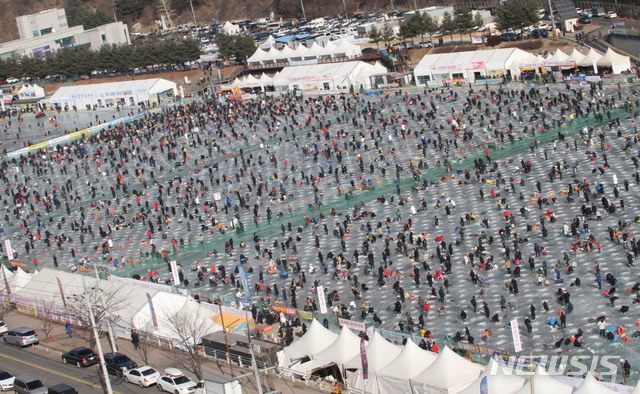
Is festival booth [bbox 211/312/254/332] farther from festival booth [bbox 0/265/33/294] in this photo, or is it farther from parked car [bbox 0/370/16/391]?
festival booth [bbox 0/265/33/294]

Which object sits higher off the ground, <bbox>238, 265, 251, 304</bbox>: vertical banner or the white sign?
<bbox>238, 265, 251, 304</bbox>: vertical banner

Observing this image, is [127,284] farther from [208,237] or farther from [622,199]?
[622,199]

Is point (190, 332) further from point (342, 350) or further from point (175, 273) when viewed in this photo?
point (175, 273)

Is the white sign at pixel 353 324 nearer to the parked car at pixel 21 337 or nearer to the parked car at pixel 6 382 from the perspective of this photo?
the parked car at pixel 6 382

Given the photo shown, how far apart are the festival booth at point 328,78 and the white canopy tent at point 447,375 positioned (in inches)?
2112

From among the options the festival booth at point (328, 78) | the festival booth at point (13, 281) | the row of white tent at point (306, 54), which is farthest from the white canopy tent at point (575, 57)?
the festival booth at point (13, 281)

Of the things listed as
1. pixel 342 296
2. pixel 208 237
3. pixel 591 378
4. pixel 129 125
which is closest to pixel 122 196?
pixel 208 237

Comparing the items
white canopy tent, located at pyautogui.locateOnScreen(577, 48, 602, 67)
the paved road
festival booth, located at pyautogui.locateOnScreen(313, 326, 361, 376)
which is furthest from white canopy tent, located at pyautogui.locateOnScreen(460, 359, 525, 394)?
white canopy tent, located at pyautogui.locateOnScreen(577, 48, 602, 67)

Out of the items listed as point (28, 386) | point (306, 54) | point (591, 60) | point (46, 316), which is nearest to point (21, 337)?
point (46, 316)

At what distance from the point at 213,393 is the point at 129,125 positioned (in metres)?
60.6

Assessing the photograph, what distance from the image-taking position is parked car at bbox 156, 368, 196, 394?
99.8 ft

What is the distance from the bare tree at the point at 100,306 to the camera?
122ft

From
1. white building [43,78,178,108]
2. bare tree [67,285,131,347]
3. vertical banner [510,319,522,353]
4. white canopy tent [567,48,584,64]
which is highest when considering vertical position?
white building [43,78,178,108]

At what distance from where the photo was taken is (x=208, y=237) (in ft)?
173
